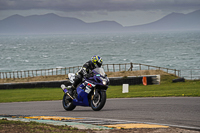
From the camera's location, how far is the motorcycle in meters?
10.4

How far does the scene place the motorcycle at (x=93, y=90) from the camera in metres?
10.4

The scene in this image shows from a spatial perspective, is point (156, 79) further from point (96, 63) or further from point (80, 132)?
point (80, 132)

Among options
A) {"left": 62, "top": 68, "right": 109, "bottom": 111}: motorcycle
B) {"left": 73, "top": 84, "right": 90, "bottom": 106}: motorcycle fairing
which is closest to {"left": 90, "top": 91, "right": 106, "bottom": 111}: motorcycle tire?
{"left": 62, "top": 68, "right": 109, "bottom": 111}: motorcycle

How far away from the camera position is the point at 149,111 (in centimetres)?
1013

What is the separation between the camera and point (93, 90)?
10719 millimetres

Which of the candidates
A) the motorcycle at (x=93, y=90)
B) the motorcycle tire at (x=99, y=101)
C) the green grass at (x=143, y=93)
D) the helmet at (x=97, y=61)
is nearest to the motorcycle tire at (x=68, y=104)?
the motorcycle at (x=93, y=90)

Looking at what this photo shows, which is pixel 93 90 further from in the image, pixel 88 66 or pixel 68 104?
pixel 68 104

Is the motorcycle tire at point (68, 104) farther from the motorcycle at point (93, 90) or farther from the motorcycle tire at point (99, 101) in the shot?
the motorcycle tire at point (99, 101)

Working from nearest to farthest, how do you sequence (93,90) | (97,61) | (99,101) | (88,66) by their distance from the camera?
(99,101) < (93,90) < (97,61) < (88,66)

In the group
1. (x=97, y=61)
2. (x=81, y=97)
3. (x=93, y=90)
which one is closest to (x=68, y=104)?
(x=81, y=97)

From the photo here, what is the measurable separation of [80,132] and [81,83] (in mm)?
4531

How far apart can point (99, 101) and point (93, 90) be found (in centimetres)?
45

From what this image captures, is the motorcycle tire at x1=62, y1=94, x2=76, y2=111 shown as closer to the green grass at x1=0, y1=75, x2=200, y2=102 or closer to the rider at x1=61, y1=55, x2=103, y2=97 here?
the rider at x1=61, y1=55, x2=103, y2=97

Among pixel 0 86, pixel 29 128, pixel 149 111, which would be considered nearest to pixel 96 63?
pixel 149 111
